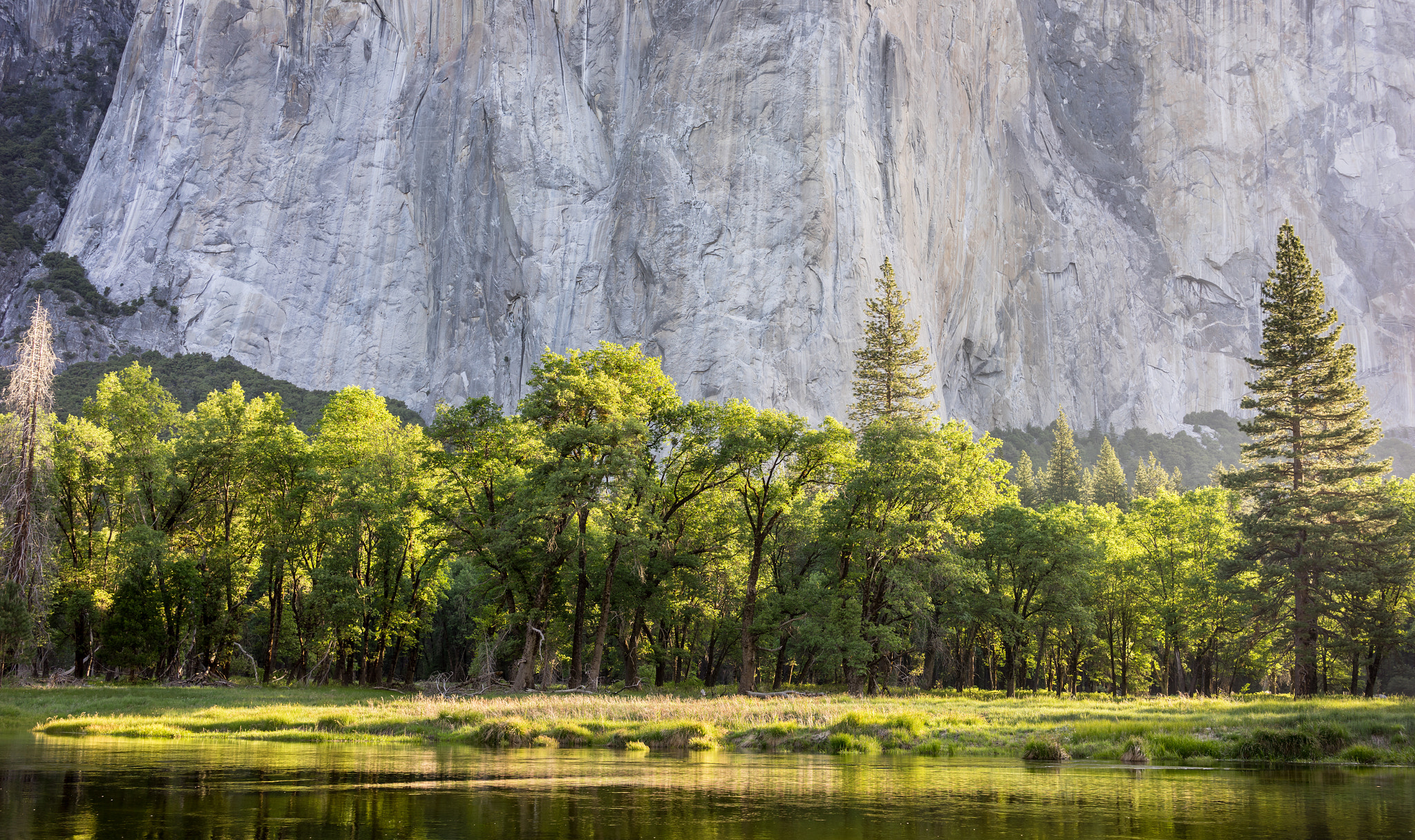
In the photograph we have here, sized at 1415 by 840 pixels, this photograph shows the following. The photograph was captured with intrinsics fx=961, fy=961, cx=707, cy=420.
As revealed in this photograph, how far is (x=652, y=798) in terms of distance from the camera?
11.1m

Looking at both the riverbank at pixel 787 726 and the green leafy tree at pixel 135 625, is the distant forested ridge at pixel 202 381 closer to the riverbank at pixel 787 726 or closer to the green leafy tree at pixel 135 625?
the green leafy tree at pixel 135 625

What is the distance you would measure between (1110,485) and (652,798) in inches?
3514

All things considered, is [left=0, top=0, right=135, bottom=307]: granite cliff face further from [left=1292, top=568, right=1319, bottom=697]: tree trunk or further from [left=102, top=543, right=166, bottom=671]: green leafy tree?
[left=1292, top=568, right=1319, bottom=697]: tree trunk

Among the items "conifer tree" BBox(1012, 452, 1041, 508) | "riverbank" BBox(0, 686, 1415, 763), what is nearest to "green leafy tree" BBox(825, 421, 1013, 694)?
"riverbank" BBox(0, 686, 1415, 763)

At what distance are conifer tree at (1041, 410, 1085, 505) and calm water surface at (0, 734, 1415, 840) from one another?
Answer: 252 ft

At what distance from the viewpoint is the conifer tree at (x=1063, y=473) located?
9000 centimetres

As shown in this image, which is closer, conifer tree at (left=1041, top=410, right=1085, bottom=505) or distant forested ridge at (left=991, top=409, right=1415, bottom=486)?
conifer tree at (left=1041, top=410, right=1085, bottom=505)

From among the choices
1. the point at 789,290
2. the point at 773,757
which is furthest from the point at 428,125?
the point at 773,757

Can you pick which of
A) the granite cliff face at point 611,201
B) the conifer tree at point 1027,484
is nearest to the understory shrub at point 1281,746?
the granite cliff face at point 611,201

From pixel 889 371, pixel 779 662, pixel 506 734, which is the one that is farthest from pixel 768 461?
pixel 889 371

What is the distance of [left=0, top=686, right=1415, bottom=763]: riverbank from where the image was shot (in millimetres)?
18609

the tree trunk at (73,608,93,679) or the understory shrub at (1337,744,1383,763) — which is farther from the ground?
the understory shrub at (1337,744,1383,763)

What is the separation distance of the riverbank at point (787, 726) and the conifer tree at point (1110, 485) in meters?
66.3

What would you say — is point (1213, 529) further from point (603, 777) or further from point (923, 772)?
point (603, 777)
